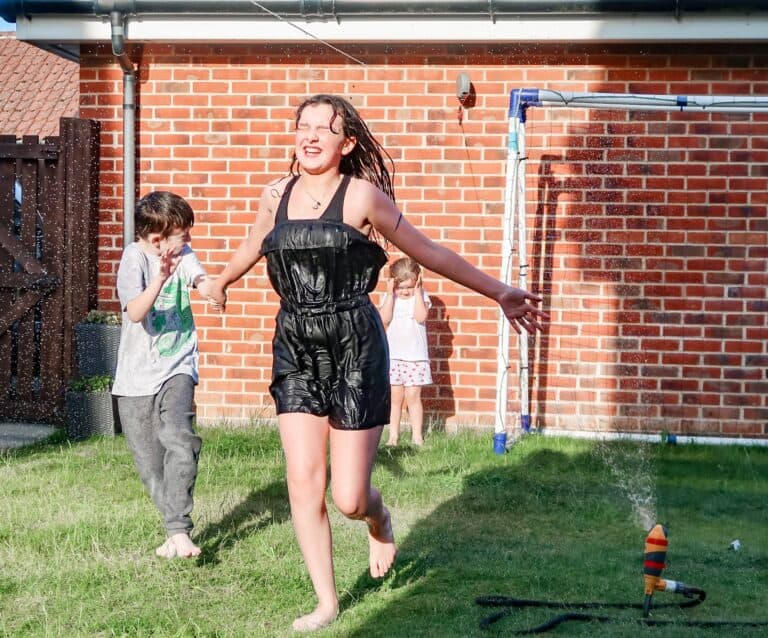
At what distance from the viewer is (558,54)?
9.16 meters

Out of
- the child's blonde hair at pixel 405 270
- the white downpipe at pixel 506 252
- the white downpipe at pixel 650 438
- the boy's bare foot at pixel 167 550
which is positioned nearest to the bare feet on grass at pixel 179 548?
the boy's bare foot at pixel 167 550

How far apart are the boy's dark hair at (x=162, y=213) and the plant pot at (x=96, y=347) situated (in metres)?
3.58

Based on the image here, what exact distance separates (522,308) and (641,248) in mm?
4705

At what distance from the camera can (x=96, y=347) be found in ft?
29.8

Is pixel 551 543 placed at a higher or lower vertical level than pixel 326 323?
lower

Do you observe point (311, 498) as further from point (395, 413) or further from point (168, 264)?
point (395, 413)

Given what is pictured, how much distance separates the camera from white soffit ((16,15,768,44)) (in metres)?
8.57

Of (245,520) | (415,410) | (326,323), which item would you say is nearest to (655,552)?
(326,323)

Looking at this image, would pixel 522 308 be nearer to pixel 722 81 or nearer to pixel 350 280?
pixel 350 280

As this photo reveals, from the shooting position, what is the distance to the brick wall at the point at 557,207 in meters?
9.05

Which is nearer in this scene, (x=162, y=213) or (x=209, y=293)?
(x=209, y=293)

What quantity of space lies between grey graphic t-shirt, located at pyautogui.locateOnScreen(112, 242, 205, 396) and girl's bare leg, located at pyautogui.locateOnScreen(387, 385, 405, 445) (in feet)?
10.2

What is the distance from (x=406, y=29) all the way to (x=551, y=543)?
4509 mm

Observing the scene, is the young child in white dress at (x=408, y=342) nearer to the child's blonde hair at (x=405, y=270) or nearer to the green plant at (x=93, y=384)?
the child's blonde hair at (x=405, y=270)
